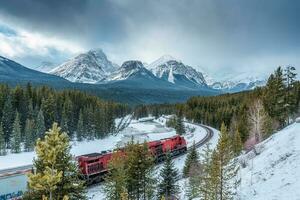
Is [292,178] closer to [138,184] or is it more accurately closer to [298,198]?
[298,198]

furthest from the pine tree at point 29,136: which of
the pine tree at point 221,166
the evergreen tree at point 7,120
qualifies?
the pine tree at point 221,166

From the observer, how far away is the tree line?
9594 centimetres

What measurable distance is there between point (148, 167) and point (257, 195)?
11.9 m

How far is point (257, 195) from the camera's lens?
34.0m

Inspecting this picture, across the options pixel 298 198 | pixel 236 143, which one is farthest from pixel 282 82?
pixel 298 198

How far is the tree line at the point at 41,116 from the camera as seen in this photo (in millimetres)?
95938

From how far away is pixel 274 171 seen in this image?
38000mm

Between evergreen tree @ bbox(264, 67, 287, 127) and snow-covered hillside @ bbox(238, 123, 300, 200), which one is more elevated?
evergreen tree @ bbox(264, 67, 287, 127)

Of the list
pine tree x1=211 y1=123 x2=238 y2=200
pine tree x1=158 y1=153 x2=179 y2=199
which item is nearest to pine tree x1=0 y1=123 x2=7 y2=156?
pine tree x1=158 y1=153 x2=179 y2=199

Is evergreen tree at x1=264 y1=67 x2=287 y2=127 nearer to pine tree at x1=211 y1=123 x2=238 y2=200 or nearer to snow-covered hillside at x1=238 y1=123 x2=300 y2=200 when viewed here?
snow-covered hillside at x1=238 y1=123 x2=300 y2=200

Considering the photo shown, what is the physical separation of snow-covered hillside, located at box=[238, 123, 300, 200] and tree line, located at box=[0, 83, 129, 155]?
66898 millimetres

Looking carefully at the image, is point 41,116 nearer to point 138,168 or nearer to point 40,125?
point 40,125

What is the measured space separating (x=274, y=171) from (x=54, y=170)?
2499 cm

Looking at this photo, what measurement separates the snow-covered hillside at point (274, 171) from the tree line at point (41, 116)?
66898 millimetres
